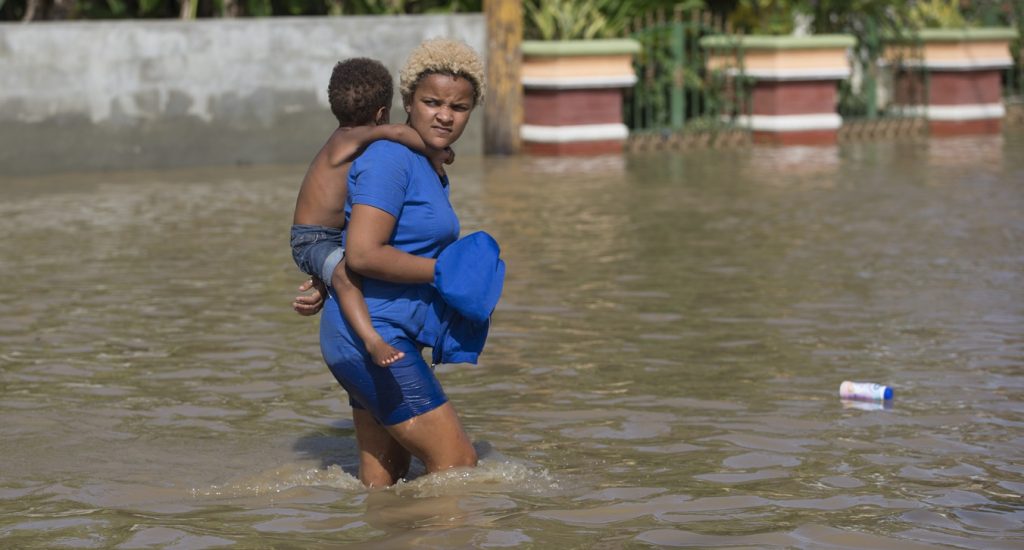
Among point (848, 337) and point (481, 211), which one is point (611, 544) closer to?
point (848, 337)

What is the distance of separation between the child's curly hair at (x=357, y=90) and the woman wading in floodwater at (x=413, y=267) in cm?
12

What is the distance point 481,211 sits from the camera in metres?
13.2

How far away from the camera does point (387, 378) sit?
497 centimetres

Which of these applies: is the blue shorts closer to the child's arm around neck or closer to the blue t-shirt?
the blue t-shirt

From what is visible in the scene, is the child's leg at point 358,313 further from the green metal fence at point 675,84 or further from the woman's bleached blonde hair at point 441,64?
the green metal fence at point 675,84

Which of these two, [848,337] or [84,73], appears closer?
[848,337]

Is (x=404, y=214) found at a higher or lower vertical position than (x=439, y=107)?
lower

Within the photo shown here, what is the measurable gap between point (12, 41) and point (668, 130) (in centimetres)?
731

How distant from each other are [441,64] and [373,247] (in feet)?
2.03

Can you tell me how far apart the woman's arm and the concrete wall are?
12413mm

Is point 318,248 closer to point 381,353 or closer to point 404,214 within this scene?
point 404,214

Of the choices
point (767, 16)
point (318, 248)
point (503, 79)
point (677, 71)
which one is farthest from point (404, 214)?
point (767, 16)

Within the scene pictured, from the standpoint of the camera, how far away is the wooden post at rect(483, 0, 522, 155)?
18.2m

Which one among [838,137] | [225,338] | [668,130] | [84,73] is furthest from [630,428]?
[838,137]
